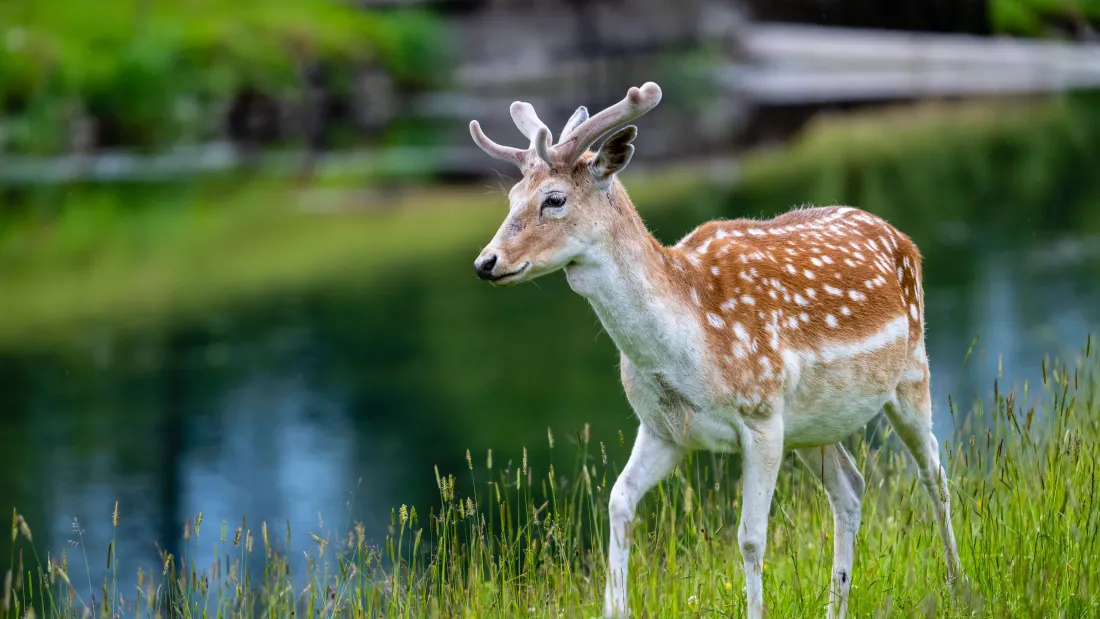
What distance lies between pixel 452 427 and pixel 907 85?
116 feet

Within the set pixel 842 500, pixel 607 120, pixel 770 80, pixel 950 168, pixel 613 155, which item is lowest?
pixel 950 168

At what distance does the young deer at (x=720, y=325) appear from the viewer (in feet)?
15.2

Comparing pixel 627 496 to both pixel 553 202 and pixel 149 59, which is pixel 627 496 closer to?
pixel 553 202

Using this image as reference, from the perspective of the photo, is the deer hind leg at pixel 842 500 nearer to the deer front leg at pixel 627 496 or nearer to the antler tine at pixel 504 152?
the deer front leg at pixel 627 496

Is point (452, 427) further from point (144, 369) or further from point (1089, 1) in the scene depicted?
point (1089, 1)

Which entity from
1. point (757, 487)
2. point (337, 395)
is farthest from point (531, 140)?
point (337, 395)

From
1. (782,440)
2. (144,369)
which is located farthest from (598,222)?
(144,369)

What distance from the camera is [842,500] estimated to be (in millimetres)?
5383

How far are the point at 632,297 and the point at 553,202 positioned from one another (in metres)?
0.42

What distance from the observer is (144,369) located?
16969 mm

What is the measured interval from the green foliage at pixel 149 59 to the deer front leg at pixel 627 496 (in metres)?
30.3

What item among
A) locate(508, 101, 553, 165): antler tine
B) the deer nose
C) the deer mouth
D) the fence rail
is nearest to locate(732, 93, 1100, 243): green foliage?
the fence rail

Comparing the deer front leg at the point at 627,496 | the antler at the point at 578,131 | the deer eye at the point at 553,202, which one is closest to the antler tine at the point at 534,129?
the antler at the point at 578,131

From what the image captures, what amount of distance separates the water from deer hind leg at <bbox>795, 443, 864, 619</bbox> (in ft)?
15.3
